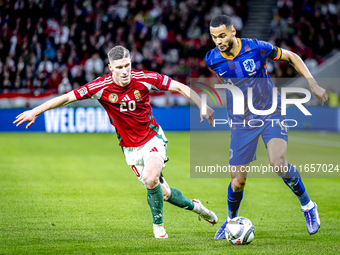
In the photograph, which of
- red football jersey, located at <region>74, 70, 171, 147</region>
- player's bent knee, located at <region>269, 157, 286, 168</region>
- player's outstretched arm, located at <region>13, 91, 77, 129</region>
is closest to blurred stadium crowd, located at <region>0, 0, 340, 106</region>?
red football jersey, located at <region>74, 70, 171, 147</region>

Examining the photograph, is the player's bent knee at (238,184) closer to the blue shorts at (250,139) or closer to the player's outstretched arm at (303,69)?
the blue shorts at (250,139)

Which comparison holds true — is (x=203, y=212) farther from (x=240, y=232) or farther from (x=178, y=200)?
(x=240, y=232)

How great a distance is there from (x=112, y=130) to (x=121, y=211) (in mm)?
12615

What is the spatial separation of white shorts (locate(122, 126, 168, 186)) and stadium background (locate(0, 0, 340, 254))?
0.74 m

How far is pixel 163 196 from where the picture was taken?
5.54 meters

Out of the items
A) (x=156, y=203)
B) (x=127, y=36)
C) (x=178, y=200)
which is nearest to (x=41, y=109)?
(x=156, y=203)

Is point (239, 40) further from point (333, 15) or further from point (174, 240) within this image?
point (333, 15)

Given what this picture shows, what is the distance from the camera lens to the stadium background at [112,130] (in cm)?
533

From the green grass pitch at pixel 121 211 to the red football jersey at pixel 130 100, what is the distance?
109cm

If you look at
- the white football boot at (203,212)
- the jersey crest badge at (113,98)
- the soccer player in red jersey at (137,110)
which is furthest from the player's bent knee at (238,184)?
the jersey crest badge at (113,98)

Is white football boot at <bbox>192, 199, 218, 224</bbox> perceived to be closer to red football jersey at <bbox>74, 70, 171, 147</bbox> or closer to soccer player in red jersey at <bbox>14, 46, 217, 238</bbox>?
soccer player in red jersey at <bbox>14, 46, 217, 238</bbox>

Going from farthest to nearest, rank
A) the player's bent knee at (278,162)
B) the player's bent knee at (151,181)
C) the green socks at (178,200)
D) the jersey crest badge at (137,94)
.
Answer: the green socks at (178,200)
the jersey crest badge at (137,94)
the player's bent knee at (151,181)
the player's bent knee at (278,162)

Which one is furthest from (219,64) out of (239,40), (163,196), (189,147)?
(189,147)

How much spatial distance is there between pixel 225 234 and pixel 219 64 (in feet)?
5.98
